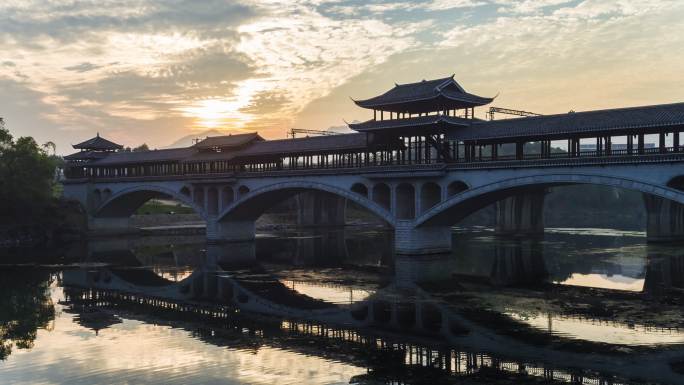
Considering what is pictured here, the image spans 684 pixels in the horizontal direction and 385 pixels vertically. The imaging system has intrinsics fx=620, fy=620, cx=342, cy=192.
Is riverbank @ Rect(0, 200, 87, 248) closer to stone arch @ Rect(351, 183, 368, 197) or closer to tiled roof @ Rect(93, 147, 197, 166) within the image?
tiled roof @ Rect(93, 147, 197, 166)

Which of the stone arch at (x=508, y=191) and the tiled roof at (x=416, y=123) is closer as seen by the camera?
the stone arch at (x=508, y=191)

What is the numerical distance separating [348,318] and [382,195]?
30.7 metres

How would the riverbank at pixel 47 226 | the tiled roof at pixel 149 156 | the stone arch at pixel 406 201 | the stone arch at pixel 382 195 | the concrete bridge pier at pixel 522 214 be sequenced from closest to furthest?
1. the stone arch at pixel 406 201
2. the stone arch at pixel 382 195
3. the riverbank at pixel 47 226
4. the tiled roof at pixel 149 156
5. the concrete bridge pier at pixel 522 214

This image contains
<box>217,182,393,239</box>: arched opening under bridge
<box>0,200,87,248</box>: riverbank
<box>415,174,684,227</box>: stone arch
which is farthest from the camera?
<box>0,200,87,248</box>: riverbank

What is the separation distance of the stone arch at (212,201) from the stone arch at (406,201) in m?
32.3

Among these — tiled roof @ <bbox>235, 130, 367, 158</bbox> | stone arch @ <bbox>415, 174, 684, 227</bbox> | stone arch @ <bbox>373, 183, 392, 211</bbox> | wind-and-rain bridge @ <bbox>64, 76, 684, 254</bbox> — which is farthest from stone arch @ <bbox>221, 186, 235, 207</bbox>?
stone arch @ <bbox>415, 174, 684, 227</bbox>

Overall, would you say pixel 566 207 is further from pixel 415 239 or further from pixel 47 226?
pixel 47 226

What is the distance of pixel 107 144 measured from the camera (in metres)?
111

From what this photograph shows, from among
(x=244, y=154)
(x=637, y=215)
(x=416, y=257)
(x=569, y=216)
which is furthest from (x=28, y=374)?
(x=637, y=215)

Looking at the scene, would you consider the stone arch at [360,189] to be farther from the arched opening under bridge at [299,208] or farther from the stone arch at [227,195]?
the stone arch at [227,195]

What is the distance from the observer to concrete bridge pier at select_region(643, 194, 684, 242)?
80.8 metres

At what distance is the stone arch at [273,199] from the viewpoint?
6638 centimetres

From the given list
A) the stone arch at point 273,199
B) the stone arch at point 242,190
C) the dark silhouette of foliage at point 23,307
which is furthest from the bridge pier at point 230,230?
the dark silhouette of foliage at point 23,307

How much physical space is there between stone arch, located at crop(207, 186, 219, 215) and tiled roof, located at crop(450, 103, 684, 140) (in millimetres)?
38709
